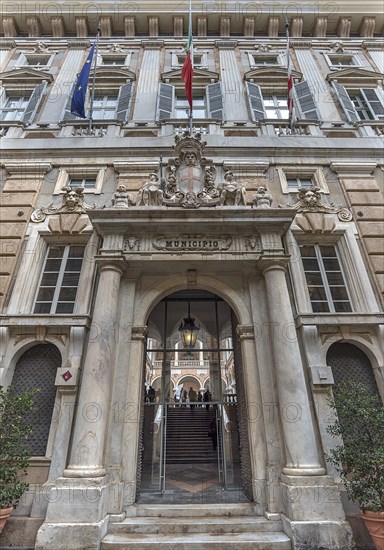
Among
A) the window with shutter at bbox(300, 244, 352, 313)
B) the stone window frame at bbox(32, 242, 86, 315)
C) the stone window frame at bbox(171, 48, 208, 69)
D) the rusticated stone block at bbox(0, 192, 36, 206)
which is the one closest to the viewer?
the stone window frame at bbox(32, 242, 86, 315)

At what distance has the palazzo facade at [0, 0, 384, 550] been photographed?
714 centimetres

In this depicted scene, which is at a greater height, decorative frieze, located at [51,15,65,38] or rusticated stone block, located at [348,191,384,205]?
decorative frieze, located at [51,15,65,38]

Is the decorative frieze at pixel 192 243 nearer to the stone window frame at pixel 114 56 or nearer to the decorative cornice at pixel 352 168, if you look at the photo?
the decorative cornice at pixel 352 168

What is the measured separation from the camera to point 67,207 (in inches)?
418

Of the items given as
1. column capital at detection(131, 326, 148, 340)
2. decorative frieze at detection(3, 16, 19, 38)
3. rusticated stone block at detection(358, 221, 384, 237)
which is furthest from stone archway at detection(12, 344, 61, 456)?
decorative frieze at detection(3, 16, 19, 38)

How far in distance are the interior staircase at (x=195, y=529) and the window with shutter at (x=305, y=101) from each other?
13.9m

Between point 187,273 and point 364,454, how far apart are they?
5889 mm

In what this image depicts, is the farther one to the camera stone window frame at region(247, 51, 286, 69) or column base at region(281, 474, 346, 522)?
stone window frame at region(247, 51, 286, 69)

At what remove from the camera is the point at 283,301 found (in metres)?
8.36

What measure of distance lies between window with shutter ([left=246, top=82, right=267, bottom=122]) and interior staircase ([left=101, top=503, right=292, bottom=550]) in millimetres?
13238

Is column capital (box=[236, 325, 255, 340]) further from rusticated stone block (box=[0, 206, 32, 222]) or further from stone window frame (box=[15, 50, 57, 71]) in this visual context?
stone window frame (box=[15, 50, 57, 71])

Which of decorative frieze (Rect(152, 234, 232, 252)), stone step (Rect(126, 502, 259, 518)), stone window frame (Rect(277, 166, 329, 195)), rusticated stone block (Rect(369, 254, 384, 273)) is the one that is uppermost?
stone window frame (Rect(277, 166, 329, 195))

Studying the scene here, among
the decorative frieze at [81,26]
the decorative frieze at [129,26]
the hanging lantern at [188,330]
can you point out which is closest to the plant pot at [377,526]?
the hanging lantern at [188,330]

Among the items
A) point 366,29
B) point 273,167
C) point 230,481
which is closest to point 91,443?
point 230,481
